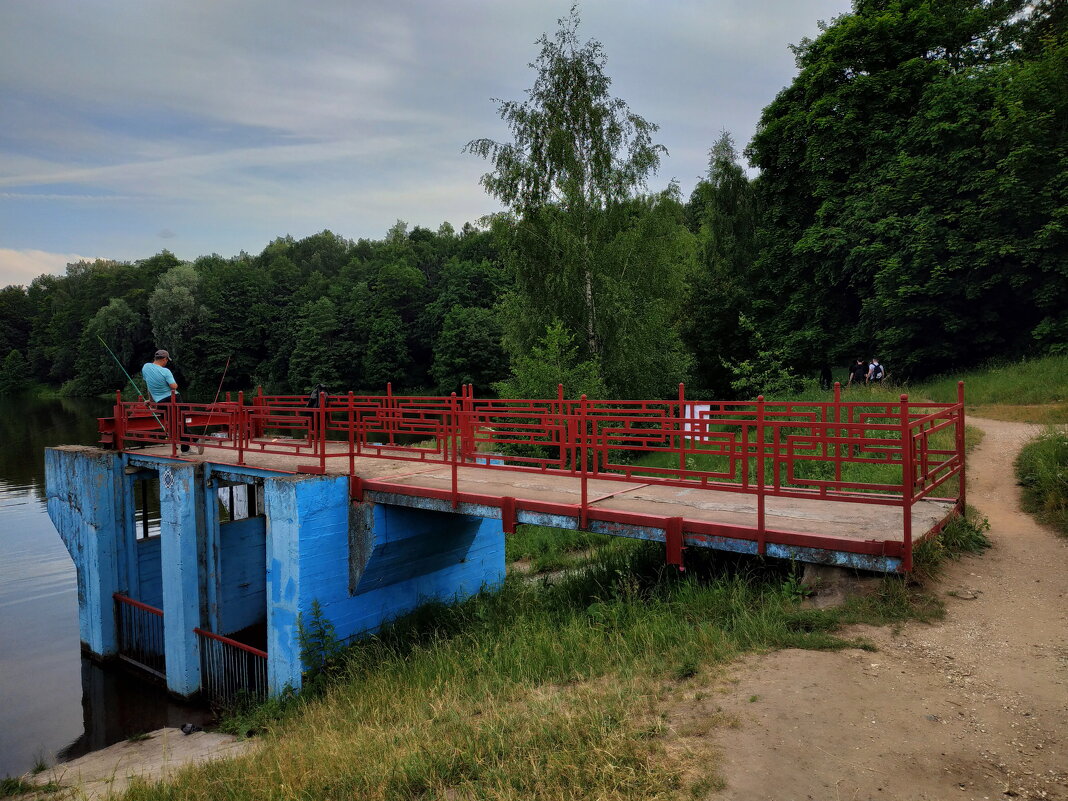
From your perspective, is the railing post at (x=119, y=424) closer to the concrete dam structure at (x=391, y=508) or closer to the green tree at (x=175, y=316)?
the concrete dam structure at (x=391, y=508)

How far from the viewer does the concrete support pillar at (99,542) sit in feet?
42.9

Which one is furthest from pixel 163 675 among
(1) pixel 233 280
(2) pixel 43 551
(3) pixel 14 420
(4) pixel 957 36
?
(1) pixel 233 280

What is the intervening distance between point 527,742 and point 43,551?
21.8 m

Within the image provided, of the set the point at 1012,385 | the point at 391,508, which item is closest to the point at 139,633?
the point at 391,508

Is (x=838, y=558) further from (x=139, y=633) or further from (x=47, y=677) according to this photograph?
(x=47, y=677)

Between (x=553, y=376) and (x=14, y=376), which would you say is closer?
(x=553, y=376)

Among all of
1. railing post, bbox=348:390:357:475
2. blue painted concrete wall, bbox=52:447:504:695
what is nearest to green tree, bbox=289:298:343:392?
blue painted concrete wall, bbox=52:447:504:695

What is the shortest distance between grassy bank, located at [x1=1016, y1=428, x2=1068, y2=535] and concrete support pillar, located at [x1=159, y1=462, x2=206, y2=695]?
1198cm

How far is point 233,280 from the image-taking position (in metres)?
67.4

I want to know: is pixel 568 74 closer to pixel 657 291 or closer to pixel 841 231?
pixel 657 291

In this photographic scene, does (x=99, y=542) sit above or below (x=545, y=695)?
below

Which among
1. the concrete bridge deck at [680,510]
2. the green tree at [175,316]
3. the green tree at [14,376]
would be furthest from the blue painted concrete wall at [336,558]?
the green tree at [14,376]

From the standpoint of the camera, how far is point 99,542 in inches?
515

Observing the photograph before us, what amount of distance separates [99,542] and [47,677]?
9.27ft
